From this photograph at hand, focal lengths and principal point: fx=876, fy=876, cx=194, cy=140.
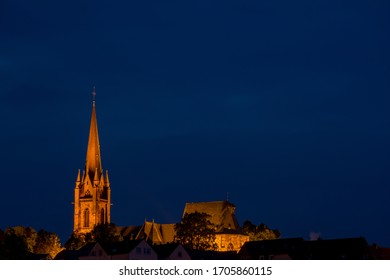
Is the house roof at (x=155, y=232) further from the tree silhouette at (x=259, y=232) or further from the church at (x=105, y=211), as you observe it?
the tree silhouette at (x=259, y=232)

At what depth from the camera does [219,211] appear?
547 feet

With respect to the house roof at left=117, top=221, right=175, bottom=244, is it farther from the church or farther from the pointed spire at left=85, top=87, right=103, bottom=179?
the pointed spire at left=85, top=87, right=103, bottom=179

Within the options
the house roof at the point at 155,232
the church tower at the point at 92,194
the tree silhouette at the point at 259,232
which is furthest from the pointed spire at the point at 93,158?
the tree silhouette at the point at 259,232

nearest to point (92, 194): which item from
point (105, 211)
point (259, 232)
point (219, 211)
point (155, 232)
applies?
point (105, 211)

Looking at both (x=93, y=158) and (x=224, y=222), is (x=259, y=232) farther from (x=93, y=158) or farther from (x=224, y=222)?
(x=93, y=158)

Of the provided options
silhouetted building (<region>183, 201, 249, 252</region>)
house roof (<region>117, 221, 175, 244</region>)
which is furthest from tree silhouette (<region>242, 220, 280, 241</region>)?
house roof (<region>117, 221, 175, 244</region>)

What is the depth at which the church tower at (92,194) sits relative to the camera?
188 m

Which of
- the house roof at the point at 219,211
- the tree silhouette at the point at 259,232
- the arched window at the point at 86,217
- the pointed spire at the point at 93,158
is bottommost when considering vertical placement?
the tree silhouette at the point at 259,232

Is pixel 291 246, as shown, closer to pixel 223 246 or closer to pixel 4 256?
pixel 4 256

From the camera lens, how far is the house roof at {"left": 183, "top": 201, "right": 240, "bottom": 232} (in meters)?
162

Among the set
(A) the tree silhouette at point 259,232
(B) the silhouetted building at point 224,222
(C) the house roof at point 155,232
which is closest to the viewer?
(A) the tree silhouette at point 259,232
